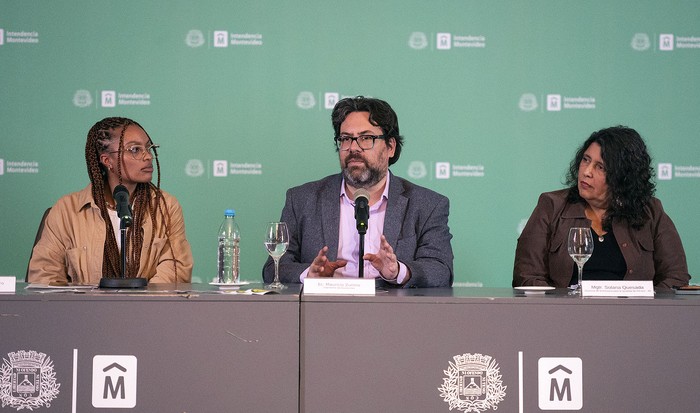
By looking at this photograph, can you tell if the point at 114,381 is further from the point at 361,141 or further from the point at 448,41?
the point at 448,41

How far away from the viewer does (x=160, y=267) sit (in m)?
3.19

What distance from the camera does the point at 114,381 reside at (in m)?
2.19

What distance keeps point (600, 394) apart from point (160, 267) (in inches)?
70.4

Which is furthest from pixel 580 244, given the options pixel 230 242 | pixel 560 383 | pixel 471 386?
pixel 230 242

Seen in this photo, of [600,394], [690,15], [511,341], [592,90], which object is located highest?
[690,15]

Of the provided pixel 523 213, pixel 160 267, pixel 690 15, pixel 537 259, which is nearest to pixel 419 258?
pixel 537 259

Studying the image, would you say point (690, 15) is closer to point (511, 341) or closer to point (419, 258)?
point (419, 258)

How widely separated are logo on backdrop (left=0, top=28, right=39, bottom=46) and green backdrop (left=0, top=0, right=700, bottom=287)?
0.02 metres

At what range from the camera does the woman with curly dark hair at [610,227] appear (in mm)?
3381

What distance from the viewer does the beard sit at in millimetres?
3404

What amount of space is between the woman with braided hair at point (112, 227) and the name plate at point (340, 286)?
105 centimetres

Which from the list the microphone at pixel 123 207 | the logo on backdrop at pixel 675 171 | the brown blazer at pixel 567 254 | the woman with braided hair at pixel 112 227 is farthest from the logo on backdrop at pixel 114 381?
the logo on backdrop at pixel 675 171

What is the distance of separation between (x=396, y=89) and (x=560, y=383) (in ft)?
9.29

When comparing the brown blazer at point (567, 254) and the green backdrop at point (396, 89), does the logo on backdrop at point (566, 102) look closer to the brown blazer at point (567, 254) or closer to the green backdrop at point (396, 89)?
the green backdrop at point (396, 89)
